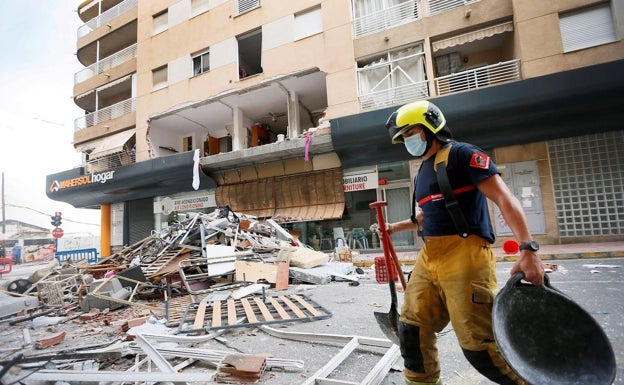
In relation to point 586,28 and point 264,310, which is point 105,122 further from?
point 586,28

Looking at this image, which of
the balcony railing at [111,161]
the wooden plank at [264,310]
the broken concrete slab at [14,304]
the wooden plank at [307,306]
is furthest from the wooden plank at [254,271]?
the balcony railing at [111,161]

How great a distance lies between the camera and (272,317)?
3863 mm

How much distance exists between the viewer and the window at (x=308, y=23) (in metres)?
12.5

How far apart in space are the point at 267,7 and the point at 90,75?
570 inches

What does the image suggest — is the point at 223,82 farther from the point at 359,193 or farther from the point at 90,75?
the point at 90,75

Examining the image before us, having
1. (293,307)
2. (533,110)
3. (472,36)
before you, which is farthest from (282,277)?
(472,36)

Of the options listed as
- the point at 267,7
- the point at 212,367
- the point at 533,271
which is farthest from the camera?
the point at 267,7

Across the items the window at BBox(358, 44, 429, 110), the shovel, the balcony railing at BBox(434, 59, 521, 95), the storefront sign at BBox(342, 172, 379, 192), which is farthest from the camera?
the storefront sign at BBox(342, 172, 379, 192)

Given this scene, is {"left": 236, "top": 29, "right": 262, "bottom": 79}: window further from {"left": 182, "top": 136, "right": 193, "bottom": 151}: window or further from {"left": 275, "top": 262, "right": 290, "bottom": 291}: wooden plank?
{"left": 275, "top": 262, "right": 290, "bottom": 291}: wooden plank

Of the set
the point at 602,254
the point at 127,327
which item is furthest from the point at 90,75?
the point at 602,254

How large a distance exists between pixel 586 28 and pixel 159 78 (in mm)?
18469

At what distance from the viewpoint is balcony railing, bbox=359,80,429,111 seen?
10624 mm

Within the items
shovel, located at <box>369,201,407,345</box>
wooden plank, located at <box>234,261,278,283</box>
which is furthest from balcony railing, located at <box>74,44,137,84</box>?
shovel, located at <box>369,201,407,345</box>

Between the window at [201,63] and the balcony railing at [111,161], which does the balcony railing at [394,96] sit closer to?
the window at [201,63]
